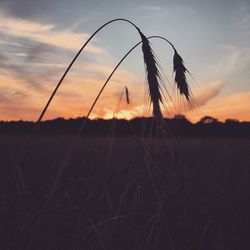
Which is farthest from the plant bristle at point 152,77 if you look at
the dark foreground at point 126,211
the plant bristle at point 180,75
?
the plant bristle at point 180,75

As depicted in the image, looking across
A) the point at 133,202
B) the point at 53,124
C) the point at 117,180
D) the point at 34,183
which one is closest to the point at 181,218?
the point at 133,202

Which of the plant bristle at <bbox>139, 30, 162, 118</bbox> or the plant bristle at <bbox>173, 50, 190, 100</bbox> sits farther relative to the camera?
the plant bristle at <bbox>173, 50, 190, 100</bbox>

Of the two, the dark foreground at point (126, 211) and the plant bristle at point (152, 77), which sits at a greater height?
the plant bristle at point (152, 77)

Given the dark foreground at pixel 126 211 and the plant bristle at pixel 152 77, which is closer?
the plant bristle at pixel 152 77

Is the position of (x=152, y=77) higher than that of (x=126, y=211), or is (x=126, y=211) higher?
(x=152, y=77)

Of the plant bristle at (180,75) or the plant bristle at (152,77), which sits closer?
the plant bristle at (152,77)

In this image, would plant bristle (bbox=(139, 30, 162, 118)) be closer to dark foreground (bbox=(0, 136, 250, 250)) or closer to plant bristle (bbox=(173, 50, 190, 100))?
dark foreground (bbox=(0, 136, 250, 250))

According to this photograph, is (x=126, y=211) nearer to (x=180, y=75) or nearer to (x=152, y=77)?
(x=180, y=75)

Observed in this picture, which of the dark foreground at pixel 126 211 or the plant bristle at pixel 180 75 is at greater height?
the plant bristle at pixel 180 75

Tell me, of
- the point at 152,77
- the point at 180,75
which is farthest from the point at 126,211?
the point at 152,77

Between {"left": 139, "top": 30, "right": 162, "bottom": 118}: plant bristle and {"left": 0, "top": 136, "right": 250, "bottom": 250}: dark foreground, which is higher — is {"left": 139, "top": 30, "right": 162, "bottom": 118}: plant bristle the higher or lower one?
the higher one

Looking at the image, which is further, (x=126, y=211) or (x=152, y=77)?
(x=126, y=211)

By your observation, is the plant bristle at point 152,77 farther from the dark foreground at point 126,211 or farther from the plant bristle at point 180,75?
the plant bristle at point 180,75

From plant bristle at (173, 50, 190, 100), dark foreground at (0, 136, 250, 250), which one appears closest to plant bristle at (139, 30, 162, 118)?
dark foreground at (0, 136, 250, 250)
